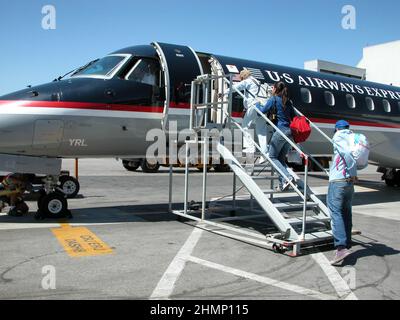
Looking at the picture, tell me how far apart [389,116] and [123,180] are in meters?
10.8

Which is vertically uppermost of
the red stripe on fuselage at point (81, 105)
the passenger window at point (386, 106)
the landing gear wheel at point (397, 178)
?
the passenger window at point (386, 106)

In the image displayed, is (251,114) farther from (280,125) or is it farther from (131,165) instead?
(131,165)

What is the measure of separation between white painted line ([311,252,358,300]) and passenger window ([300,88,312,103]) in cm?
543

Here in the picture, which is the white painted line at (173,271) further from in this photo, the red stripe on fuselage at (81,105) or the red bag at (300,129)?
the red stripe on fuselage at (81,105)

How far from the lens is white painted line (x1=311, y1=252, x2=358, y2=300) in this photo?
5.04 meters

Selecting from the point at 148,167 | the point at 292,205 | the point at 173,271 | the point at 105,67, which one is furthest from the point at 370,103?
the point at 148,167

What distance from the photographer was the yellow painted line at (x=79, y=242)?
658 cm

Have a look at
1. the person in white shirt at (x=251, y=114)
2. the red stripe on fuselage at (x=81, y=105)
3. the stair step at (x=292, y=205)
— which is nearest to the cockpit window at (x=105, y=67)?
the red stripe on fuselage at (x=81, y=105)

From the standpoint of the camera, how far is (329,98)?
12.1m

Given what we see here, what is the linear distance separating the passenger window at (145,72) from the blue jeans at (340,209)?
14.9ft

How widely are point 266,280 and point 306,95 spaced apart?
706 centimetres

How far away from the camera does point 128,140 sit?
905cm
